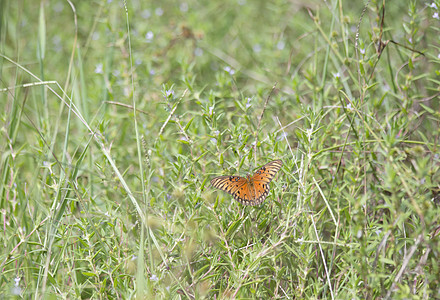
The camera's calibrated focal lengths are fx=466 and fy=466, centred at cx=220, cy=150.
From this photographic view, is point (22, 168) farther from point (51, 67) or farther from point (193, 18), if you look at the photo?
point (193, 18)

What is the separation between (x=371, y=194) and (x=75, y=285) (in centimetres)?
204

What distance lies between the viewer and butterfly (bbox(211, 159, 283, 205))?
2.78 meters

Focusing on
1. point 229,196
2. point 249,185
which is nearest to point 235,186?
point 249,185

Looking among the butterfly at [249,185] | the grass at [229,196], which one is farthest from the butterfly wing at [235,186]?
the grass at [229,196]

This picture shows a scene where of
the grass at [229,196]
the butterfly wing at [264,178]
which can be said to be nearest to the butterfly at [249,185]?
the butterfly wing at [264,178]

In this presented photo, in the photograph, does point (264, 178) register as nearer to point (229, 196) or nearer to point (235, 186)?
point (235, 186)

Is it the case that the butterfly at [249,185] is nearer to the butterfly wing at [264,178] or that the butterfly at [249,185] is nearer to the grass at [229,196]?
the butterfly wing at [264,178]

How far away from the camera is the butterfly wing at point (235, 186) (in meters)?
2.78

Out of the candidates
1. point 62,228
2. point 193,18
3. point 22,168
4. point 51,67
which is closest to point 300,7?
point 193,18

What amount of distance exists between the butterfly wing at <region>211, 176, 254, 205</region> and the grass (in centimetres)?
11

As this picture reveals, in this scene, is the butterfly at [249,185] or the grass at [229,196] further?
the butterfly at [249,185]

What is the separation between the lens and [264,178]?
2859 millimetres

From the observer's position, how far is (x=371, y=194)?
3.24 meters

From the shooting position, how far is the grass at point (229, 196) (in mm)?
2625
